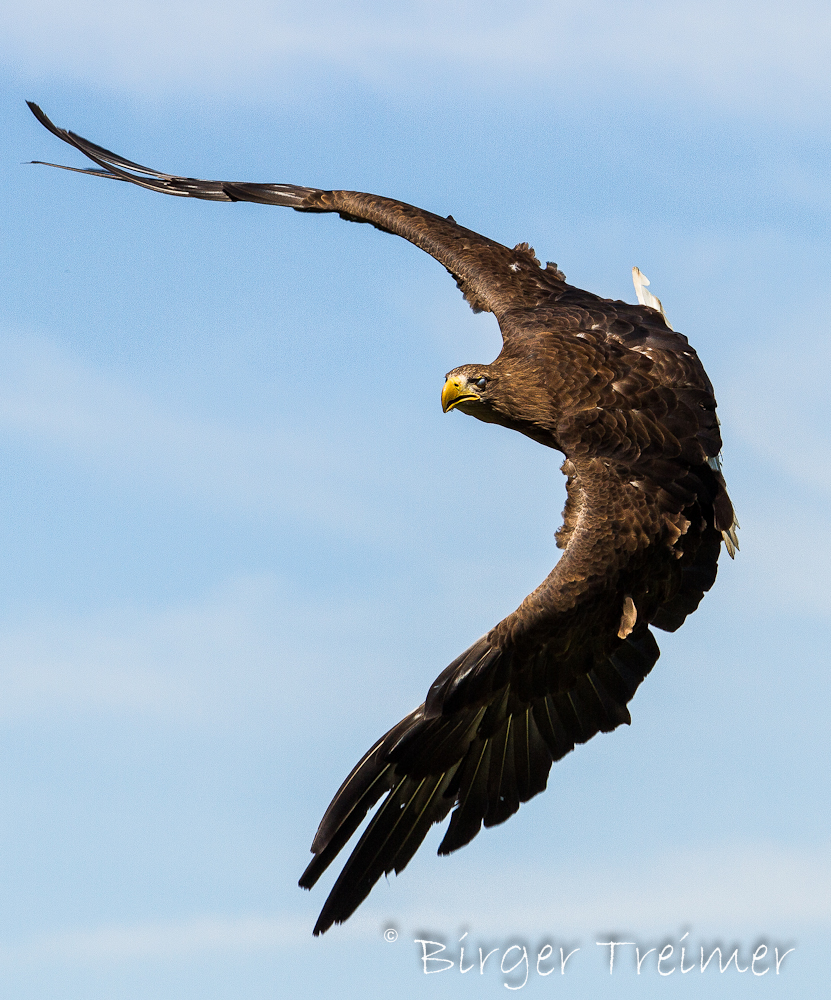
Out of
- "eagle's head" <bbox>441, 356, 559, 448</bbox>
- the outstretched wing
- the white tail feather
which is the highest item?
the white tail feather

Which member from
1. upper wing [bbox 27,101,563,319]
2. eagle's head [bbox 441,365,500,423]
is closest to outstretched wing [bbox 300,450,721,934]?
eagle's head [bbox 441,365,500,423]

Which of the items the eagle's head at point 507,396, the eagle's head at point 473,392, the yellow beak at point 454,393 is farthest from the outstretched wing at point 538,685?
the yellow beak at point 454,393

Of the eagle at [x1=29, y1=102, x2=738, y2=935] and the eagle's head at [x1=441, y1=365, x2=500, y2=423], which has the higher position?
the eagle's head at [x1=441, y1=365, x2=500, y2=423]

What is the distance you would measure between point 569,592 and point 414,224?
4371mm

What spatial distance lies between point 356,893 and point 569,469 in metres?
3.12

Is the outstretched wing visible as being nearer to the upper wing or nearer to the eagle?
the eagle

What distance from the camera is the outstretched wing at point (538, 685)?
9.30 m

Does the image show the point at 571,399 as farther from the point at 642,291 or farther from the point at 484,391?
the point at 642,291

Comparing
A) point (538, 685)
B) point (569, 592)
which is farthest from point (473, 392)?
point (538, 685)

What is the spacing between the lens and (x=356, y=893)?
9.20m

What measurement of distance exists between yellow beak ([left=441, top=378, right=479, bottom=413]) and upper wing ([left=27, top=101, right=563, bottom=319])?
88 cm

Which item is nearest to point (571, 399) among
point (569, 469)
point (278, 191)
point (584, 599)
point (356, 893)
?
point (569, 469)

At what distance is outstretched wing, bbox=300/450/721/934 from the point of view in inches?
366

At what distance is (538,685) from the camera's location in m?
9.77
